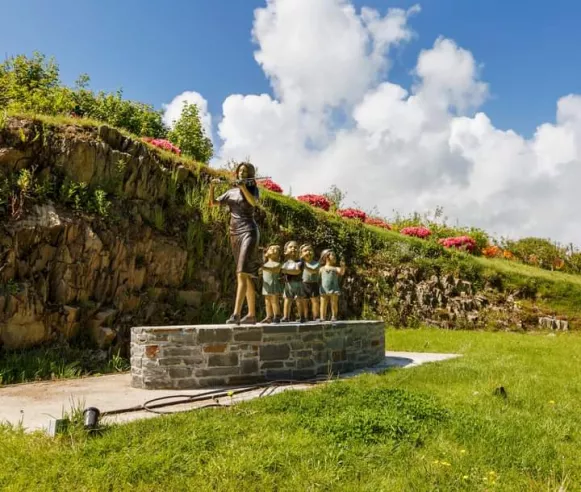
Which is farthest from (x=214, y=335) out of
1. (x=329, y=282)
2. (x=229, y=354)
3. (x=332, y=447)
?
(x=332, y=447)

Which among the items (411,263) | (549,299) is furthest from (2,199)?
(549,299)

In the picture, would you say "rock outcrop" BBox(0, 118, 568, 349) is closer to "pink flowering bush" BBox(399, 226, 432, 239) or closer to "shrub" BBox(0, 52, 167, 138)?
"shrub" BBox(0, 52, 167, 138)

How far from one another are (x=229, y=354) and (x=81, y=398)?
2.02 metres

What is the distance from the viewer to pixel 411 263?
55.3 feet

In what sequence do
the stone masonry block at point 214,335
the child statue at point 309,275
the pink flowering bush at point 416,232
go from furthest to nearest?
1. the pink flowering bush at point 416,232
2. the child statue at point 309,275
3. the stone masonry block at point 214,335

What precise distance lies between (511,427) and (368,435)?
148 cm

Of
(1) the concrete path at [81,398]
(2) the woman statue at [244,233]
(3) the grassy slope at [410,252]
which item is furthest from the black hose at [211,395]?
(3) the grassy slope at [410,252]

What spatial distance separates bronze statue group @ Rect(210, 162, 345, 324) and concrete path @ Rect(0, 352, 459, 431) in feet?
5.24

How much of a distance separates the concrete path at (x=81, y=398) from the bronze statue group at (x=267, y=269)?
1.60 metres

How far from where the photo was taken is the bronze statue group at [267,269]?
769cm

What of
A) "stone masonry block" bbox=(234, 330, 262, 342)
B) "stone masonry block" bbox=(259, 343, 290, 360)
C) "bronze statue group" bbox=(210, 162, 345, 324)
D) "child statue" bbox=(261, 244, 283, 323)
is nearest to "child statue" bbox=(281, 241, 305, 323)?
"bronze statue group" bbox=(210, 162, 345, 324)

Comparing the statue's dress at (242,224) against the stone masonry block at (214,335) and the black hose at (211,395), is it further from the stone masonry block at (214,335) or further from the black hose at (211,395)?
the black hose at (211,395)

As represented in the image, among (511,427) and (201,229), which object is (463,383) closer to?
(511,427)

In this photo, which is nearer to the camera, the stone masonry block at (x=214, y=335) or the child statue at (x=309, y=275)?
the stone masonry block at (x=214, y=335)
